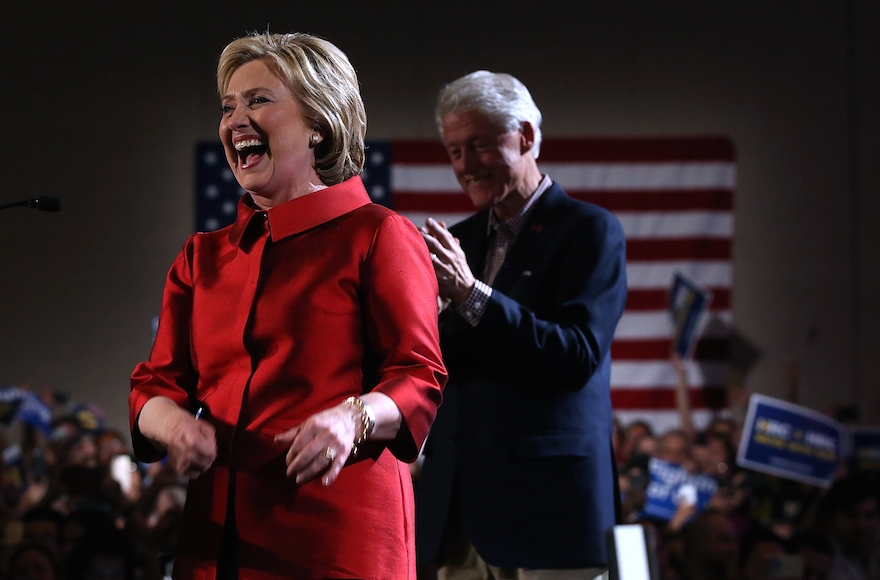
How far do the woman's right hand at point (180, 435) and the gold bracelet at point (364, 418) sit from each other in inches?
5.8

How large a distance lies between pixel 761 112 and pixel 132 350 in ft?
16.0

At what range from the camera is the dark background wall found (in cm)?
744

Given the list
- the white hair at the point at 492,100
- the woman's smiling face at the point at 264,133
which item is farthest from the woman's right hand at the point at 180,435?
the white hair at the point at 492,100

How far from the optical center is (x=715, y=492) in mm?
5082

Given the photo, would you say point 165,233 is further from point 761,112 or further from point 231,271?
point 231,271

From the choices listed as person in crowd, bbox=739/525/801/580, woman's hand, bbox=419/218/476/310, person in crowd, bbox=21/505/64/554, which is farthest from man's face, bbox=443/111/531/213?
person in crowd, bbox=21/505/64/554

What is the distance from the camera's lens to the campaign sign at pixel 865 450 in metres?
6.02

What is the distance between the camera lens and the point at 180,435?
107 centimetres

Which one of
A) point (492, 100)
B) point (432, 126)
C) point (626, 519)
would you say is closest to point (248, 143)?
point (492, 100)

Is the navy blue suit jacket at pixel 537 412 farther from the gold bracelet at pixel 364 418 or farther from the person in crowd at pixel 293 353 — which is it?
the gold bracelet at pixel 364 418

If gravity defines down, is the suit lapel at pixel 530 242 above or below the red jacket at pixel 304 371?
above

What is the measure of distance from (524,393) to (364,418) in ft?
2.62

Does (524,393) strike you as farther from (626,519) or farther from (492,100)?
(626,519)

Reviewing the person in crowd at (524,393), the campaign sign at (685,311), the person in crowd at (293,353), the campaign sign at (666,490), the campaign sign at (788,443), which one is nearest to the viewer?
the person in crowd at (293,353)
